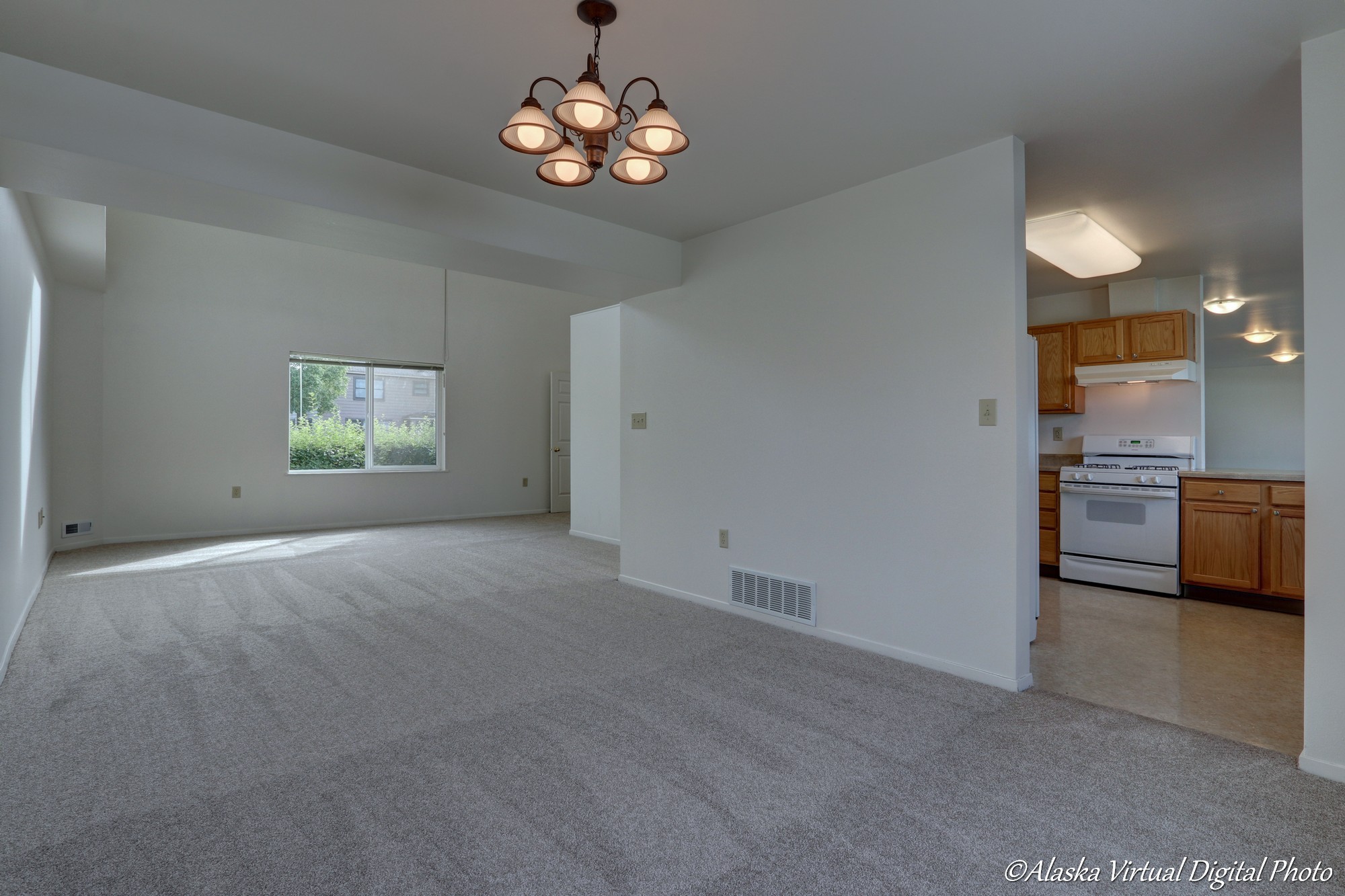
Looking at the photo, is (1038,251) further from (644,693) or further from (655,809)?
(655,809)

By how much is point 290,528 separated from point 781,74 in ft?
23.3

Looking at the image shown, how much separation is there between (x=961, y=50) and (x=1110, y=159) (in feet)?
4.50

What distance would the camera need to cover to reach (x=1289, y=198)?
142 inches

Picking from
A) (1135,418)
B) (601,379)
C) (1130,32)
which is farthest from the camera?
(601,379)

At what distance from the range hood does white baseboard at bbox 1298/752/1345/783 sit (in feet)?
12.0

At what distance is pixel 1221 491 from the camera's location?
458cm

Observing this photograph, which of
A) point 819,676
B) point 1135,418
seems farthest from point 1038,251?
point 819,676

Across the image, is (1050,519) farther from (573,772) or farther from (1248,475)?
(573,772)

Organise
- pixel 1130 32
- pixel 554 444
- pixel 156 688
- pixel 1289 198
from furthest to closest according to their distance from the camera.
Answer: pixel 554 444 < pixel 1289 198 < pixel 156 688 < pixel 1130 32

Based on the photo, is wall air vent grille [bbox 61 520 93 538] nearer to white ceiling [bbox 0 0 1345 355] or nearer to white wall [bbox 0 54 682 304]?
white wall [bbox 0 54 682 304]

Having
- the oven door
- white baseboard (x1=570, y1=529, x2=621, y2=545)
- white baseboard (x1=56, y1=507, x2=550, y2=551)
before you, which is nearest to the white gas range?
the oven door

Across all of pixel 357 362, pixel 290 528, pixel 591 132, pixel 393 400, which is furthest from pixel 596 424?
pixel 591 132

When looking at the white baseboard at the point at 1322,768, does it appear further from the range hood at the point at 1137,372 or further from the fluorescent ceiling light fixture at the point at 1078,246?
the range hood at the point at 1137,372

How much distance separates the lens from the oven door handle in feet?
15.6
